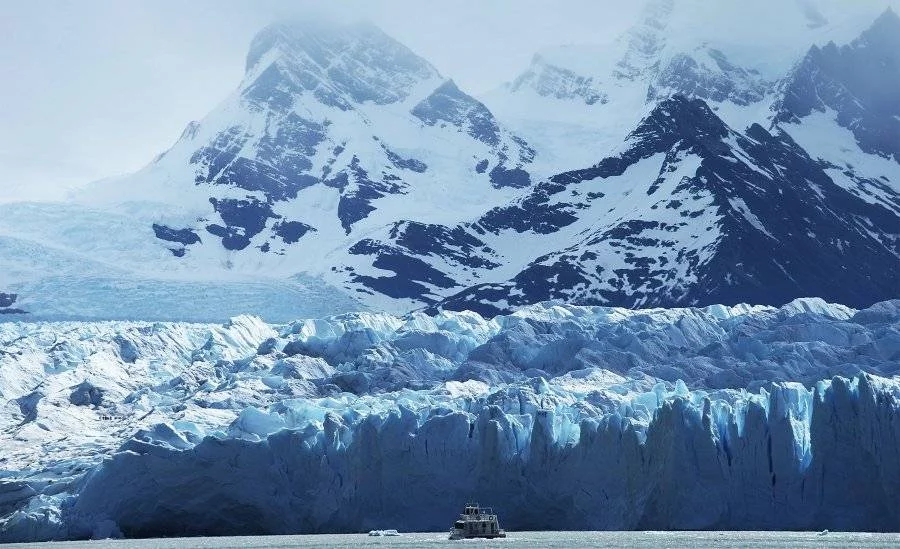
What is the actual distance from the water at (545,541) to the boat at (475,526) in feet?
1.19

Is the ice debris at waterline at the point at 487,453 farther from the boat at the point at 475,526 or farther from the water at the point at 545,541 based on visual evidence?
the boat at the point at 475,526

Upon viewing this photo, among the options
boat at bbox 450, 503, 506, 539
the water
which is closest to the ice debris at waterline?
the water

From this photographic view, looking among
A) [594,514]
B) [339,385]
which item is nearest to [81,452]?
[339,385]

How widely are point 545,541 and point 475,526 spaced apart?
3117mm

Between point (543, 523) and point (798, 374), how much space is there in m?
22.2

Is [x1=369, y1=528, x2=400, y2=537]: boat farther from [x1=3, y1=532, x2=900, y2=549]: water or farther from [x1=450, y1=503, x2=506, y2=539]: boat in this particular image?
[x1=450, y1=503, x2=506, y2=539]: boat

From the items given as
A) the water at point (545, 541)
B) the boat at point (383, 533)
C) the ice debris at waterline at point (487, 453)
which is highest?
the ice debris at waterline at point (487, 453)

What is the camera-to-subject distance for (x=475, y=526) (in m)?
69.4

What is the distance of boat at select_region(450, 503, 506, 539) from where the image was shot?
2722 inches

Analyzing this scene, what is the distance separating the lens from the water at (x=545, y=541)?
6625cm

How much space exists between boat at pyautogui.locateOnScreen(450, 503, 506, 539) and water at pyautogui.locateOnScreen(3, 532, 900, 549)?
1.19 feet

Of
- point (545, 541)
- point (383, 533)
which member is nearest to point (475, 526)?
point (545, 541)

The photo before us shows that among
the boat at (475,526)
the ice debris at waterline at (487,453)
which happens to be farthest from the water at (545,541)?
the ice debris at waterline at (487,453)

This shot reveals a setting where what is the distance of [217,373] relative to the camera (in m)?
104
